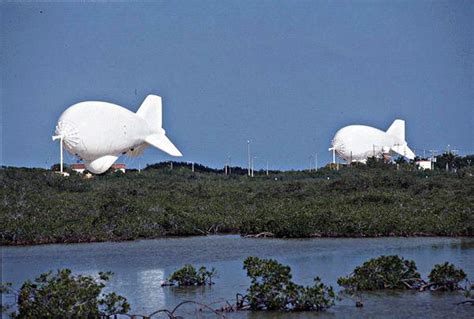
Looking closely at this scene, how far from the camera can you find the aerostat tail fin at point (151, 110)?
215ft

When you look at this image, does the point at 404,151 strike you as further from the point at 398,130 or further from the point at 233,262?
the point at 233,262

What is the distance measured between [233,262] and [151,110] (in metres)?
47.0

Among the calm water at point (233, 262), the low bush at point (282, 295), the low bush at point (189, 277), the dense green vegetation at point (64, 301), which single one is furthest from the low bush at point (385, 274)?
the dense green vegetation at point (64, 301)

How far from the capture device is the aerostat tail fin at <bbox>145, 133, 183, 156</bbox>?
64625 mm

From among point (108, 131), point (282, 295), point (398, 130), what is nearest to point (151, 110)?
point (108, 131)

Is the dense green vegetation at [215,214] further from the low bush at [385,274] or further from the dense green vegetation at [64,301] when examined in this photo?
the dense green vegetation at [64,301]

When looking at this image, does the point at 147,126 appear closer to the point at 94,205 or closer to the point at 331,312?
the point at 94,205

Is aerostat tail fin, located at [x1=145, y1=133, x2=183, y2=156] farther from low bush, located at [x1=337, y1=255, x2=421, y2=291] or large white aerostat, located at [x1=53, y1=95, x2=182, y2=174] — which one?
low bush, located at [x1=337, y1=255, x2=421, y2=291]

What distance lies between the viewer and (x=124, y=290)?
622 inches

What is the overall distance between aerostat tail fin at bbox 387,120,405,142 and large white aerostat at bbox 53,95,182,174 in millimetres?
41628

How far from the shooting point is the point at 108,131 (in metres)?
55.9

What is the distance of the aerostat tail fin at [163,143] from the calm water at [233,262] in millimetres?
38153

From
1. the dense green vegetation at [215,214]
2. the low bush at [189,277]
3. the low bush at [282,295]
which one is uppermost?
the dense green vegetation at [215,214]

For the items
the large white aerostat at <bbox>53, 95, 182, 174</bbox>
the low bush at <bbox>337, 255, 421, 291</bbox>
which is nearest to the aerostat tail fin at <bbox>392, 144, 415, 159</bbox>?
the large white aerostat at <bbox>53, 95, 182, 174</bbox>
